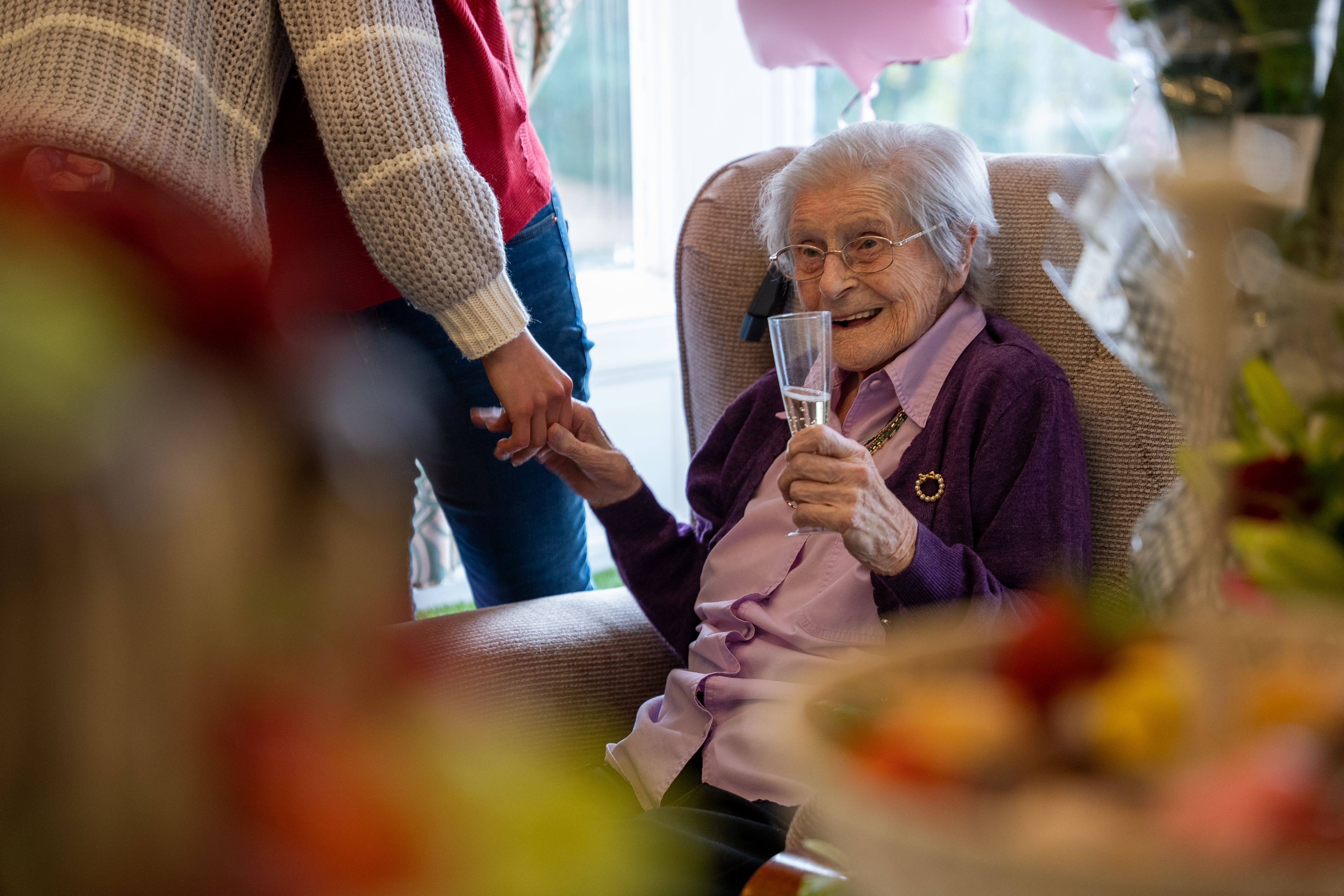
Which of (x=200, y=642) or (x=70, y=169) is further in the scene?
(x=70, y=169)

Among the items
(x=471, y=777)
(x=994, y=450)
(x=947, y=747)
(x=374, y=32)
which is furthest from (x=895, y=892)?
(x=374, y=32)

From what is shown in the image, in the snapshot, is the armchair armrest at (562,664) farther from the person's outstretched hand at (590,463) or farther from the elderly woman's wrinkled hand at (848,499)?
the elderly woman's wrinkled hand at (848,499)

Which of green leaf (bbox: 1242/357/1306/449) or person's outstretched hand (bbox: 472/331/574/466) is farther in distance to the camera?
person's outstretched hand (bbox: 472/331/574/466)

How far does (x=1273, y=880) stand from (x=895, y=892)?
13 cm

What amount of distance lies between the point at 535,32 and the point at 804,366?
209 cm

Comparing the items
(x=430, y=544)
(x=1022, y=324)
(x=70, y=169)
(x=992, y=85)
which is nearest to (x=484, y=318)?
(x=70, y=169)

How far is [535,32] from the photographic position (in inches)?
116

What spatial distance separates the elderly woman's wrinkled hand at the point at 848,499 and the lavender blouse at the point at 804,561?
0.10 feet

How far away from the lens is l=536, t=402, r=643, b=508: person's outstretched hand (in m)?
1.51

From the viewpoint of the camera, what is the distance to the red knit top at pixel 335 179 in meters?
1.44

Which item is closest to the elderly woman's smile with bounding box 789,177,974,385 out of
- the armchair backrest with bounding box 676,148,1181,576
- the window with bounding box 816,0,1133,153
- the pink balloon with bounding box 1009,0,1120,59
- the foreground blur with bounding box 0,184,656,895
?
the armchair backrest with bounding box 676,148,1181,576

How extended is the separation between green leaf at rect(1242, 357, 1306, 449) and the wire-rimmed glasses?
0.91m

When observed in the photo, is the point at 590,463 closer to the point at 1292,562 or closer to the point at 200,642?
the point at 1292,562

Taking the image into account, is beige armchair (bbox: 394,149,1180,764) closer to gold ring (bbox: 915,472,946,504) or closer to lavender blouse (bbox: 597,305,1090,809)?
lavender blouse (bbox: 597,305,1090,809)
